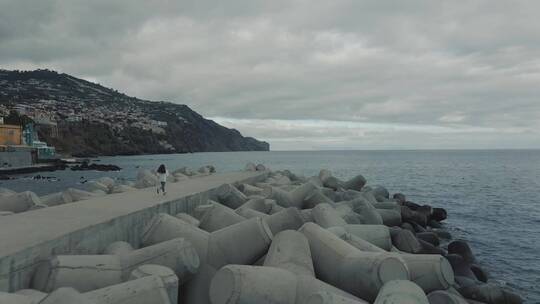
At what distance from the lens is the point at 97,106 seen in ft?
561

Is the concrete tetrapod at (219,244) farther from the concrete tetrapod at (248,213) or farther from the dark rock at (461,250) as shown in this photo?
the dark rock at (461,250)

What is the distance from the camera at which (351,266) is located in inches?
230

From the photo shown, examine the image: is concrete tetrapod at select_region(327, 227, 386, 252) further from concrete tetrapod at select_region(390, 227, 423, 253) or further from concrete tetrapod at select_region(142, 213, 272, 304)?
concrete tetrapod at select_region(390, 227, 423, 253)

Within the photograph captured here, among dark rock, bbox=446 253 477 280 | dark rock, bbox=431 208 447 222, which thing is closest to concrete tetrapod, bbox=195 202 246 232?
dark rock, bbox=446 253 477 280

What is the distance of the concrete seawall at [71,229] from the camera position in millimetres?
5320

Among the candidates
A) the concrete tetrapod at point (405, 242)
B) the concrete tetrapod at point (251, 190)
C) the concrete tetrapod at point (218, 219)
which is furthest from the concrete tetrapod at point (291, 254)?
the concrete tetrapod at point (251, 190)

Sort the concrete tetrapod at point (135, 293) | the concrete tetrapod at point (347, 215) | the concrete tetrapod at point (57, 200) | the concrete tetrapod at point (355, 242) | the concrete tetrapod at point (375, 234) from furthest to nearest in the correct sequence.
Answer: the concrete tetrapod at point (57, 200), the concrete tetrapod at point (347, 215), the concrete tetrapod at point (375, 234), the concrete tetrapod at point (355, 242), the concrete tetrapod at point (135, 293)

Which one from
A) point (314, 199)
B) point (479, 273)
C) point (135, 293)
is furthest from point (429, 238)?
point (135, 293)

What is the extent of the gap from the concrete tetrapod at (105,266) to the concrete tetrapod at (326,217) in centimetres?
332

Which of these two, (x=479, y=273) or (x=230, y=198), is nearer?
(x=479, y=273)

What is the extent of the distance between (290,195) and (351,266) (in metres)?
6.57

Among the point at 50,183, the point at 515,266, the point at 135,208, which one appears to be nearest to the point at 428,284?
the point at 135,208

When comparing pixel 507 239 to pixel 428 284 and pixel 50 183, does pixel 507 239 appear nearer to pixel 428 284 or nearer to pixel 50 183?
pixel 428 284

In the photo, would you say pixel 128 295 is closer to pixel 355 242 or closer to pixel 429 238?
pixel 355 242
